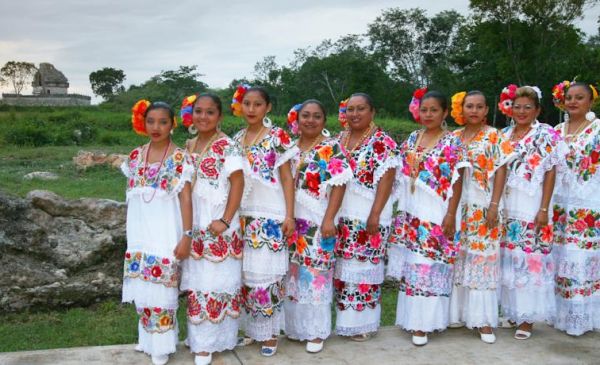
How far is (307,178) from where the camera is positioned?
3.96m

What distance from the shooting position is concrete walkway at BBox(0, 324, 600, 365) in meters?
3.87

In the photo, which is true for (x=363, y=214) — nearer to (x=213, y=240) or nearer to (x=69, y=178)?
(x=213, y=240)

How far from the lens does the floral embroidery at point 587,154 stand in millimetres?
4465

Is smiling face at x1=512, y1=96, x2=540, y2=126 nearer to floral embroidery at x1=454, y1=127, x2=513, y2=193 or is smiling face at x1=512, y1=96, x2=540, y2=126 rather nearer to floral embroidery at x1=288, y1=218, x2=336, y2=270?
floral embroidery at x1=454, y1=127, x2=513, y2=193

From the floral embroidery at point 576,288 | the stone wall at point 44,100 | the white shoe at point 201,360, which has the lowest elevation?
the white shoe at point 201,360

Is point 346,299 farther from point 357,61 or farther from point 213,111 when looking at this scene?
point 357,61

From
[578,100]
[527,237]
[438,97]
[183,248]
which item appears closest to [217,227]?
[183,248]

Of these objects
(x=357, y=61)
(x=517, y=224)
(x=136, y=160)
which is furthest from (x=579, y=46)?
(x=136, y=160)

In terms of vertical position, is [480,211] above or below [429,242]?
above

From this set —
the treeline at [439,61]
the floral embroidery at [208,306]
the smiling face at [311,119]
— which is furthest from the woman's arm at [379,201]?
the treeline at [439,61]

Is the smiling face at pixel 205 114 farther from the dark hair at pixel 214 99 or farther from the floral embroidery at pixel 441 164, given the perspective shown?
the floral embroidery at pixel 441 164

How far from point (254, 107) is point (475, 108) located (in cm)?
155

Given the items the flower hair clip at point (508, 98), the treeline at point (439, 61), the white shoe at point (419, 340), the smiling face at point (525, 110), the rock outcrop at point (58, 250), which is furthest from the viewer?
the treeline at point (439, 61)

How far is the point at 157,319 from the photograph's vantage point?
146 inches
